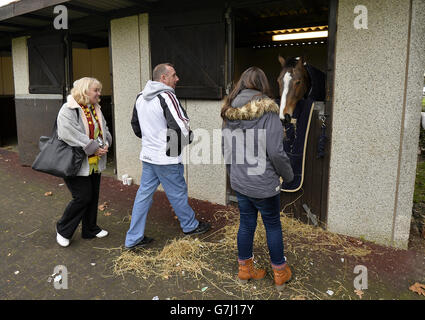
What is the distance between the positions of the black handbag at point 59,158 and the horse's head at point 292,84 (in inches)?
87.3

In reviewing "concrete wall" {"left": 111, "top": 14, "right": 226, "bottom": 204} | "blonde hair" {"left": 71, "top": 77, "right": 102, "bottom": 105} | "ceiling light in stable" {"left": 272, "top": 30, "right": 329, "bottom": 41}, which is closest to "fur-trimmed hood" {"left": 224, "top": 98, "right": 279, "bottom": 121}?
"blonde hair" {"left": 71, "top": 77, "right": 102, "bottom": 105}

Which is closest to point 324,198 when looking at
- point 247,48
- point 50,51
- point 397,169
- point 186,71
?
point 397,169

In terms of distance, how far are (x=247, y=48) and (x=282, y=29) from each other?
2200 millimetres

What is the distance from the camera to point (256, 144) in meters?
2.67

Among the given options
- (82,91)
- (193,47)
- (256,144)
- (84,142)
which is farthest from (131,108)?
(256,144)

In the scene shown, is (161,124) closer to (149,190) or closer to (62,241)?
(149,190)

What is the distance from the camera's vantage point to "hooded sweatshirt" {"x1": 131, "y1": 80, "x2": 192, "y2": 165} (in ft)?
11.5

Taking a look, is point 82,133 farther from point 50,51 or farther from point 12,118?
point 12,118

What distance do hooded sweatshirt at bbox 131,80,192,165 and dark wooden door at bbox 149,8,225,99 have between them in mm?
1413

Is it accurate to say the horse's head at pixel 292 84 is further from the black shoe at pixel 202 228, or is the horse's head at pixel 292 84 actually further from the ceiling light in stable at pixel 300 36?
the ceiling light in stable at pixel 300 36

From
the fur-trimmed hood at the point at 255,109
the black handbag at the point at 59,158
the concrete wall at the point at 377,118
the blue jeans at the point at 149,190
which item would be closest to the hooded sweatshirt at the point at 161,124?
the blue jeans at the point at 149,190

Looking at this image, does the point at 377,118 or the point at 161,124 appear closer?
the point at 161,124

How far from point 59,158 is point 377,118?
3301mm

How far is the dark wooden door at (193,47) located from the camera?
476 cm
